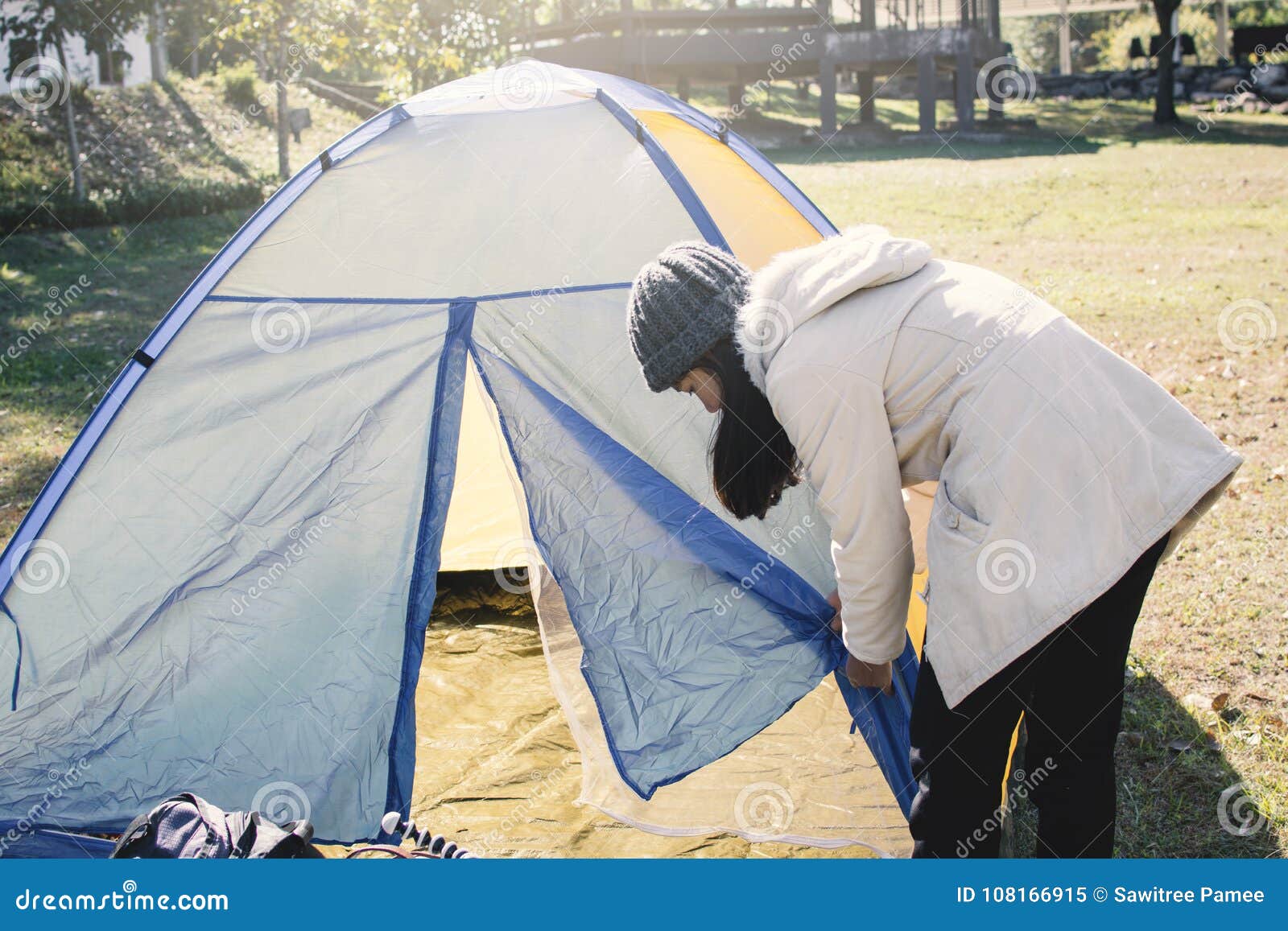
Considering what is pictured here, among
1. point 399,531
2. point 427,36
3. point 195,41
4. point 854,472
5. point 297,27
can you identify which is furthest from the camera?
point 195,41

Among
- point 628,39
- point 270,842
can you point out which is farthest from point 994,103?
point 270,842

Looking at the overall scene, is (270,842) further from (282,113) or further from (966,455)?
(282,113)

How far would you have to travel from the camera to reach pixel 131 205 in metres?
11.1

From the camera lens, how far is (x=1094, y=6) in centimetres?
2867

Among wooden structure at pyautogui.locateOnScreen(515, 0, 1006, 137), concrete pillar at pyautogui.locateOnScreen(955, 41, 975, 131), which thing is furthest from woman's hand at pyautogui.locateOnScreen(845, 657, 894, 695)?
concrete pillar at pyautogui.locateOnScreen(955, 41, 975, 131)

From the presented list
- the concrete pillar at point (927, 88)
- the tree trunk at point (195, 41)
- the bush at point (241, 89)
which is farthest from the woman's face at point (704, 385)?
the tree trunk at point (195, 41)

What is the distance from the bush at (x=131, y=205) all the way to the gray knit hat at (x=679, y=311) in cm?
1038

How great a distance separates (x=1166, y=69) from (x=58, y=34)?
14764mm

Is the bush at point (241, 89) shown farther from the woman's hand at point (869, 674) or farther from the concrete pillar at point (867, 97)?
the woman's hand at point (869, 674)

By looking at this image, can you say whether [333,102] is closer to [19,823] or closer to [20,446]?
[20,446]

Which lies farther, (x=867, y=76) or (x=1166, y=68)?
(x=867, y=76)

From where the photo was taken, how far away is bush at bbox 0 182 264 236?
1058cm

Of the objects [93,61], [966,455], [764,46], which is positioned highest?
[93,61]
